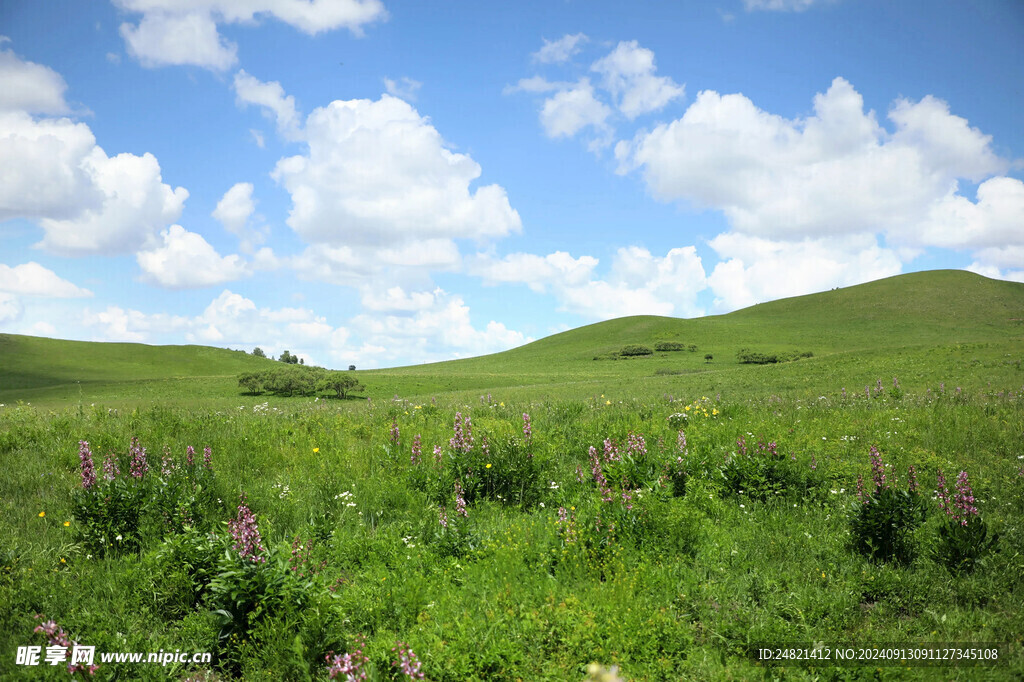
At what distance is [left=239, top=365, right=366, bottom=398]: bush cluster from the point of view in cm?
4322

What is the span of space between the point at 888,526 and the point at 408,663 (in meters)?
6.30

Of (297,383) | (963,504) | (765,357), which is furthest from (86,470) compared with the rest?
(765,357)

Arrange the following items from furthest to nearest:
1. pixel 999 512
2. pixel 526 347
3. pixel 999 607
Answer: pixel 526 347
pixel 999 512
pixel 999 607

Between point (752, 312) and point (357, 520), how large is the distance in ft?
416

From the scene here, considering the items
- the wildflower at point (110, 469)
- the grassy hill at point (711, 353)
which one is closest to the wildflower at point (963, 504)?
the wildflower at point (110, 469)

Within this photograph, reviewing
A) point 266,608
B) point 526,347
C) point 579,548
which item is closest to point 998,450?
point 579,548

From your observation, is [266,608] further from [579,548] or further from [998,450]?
[998,450]

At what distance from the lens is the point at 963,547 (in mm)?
6391

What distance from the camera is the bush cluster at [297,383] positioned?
142 ft

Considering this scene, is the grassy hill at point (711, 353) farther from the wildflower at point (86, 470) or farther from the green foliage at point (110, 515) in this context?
the green foliage at point (110, 515)

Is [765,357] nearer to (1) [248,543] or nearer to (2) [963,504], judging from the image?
(2) [963,504]

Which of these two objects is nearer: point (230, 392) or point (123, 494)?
point (123, 494)

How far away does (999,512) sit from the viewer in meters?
8.08

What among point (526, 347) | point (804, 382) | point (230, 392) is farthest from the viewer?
point (526, 347)
